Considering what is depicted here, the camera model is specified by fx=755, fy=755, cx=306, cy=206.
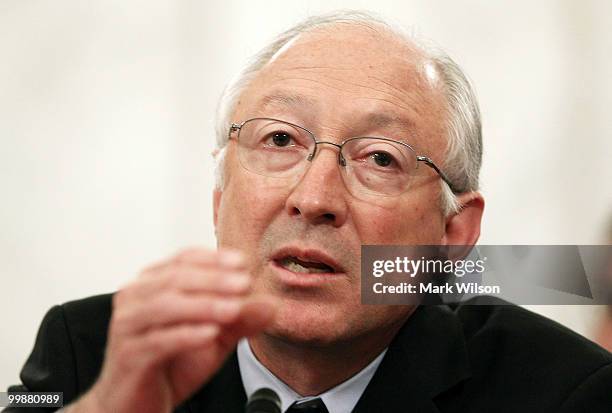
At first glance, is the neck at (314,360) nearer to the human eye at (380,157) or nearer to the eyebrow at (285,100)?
the human eye at (380,157)

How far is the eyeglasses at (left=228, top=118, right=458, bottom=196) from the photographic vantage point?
1.66m

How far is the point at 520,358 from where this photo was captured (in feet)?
5.92

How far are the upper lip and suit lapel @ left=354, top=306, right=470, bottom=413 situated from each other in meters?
0.35

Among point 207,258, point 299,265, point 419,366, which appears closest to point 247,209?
point 299,265

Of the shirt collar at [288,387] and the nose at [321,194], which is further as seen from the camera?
the shirt collar at [288,387]

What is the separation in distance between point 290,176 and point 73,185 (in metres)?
1.31

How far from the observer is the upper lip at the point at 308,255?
1.54 metres

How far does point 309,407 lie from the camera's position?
5.59 feet

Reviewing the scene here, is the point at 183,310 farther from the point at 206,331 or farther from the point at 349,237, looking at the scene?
the point at 349,237

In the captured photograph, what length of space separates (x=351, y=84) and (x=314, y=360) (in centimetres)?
63

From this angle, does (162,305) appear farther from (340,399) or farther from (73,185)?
(73,185)

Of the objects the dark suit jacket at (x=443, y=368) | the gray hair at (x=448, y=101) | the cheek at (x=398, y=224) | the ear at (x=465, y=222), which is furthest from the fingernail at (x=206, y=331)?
the ear at (x=465, y=222)

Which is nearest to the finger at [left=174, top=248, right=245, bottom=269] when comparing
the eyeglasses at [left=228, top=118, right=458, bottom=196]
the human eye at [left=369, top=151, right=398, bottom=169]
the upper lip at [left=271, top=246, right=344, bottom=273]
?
the upper lip at [left=271, top=246, right=344, bottom=273]

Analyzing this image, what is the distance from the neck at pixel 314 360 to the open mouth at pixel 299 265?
0.20 meters
